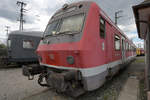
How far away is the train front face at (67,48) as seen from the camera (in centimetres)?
240

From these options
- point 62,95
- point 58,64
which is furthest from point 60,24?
point 62,95

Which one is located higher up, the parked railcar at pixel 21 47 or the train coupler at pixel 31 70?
the parked railcar at pixel 21 47

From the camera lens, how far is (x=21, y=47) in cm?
938

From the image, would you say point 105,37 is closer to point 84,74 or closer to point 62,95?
point 84,74

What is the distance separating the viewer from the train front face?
240 cm

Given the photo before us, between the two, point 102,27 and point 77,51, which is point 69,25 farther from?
point 102,27

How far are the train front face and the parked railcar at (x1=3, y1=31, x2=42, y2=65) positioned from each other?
7237mm

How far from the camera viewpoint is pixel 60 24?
3.19 m

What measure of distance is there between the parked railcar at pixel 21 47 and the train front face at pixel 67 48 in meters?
7.24

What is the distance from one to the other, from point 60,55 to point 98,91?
226 cm

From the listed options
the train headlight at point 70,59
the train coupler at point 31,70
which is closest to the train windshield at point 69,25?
the train headlight at point 70,59

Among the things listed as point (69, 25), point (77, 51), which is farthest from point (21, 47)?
point (77, 51)

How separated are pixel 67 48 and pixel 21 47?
332 inches

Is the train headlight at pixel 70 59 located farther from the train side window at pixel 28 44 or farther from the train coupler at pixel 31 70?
the train side window at pixel 28 44
